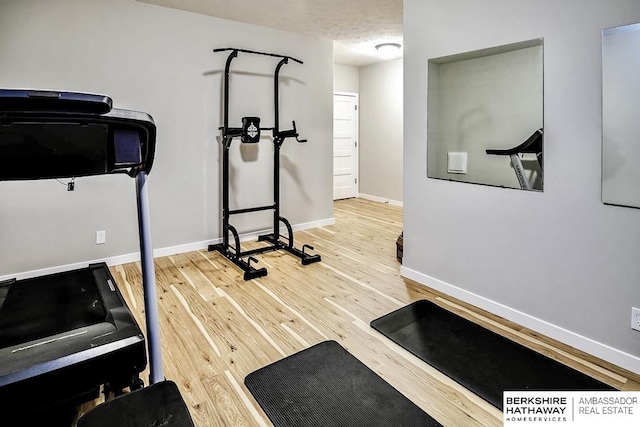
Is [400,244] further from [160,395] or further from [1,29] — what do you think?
[1,29]

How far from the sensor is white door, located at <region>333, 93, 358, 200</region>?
7.20 metres

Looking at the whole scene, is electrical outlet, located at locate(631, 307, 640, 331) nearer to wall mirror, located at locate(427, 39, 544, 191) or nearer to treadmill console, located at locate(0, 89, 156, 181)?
wall mirror, located at locate(427, 39, 544, 191)

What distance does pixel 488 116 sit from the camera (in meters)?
2.82

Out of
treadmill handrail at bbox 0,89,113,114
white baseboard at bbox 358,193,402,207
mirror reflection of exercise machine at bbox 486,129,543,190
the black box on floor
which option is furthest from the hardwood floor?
white baseboard at bbox 358,193,402,207

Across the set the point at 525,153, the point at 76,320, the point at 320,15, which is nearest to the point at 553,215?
the point at 525,153

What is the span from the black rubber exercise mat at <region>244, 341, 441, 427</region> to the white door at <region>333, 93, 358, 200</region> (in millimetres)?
5392

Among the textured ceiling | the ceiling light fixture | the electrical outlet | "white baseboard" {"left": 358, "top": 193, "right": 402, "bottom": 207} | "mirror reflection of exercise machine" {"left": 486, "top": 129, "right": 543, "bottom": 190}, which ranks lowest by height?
the electrical outlet

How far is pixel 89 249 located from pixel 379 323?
2806 millimetres

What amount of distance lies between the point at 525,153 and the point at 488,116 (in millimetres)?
442

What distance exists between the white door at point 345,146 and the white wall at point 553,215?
4119 mm

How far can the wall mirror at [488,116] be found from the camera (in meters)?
2.45

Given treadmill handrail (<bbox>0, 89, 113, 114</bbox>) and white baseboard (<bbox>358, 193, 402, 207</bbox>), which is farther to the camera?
white baseboard (<bbox>358, 193, 402, 207</bbox>)

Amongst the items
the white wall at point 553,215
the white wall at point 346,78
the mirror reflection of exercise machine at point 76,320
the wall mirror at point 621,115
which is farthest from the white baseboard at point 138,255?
the wall mirror at point 621,115

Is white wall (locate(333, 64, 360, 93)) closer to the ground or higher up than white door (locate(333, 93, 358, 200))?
higher up
